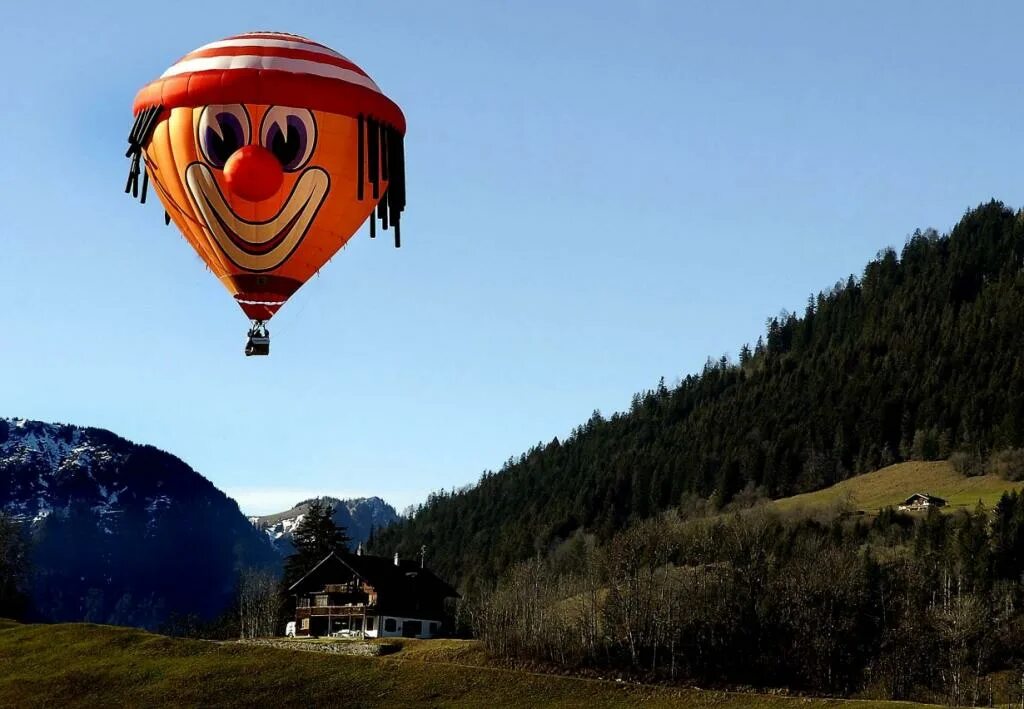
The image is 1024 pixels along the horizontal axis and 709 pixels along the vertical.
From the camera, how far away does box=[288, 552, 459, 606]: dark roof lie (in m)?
112

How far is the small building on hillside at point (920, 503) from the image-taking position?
18800 centimetres

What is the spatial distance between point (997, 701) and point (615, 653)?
87.7 ft

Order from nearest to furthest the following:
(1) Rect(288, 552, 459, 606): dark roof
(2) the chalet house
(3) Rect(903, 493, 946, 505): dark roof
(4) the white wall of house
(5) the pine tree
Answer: (4) the white wall of house → (2) the chalet house → (1) Rect(288, 552, 459, 606): dark roof → (5) the pine tree → (3) Rect(903, 493, 946, 505): dark roof

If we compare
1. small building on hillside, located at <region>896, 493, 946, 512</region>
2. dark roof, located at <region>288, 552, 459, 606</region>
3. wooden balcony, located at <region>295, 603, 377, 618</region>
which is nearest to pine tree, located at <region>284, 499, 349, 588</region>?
dark roof, located at <region>288, 552, 459, 606</region>

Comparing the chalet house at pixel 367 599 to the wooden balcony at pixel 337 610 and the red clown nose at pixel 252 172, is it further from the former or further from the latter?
the red clown nose at pixel 252 172

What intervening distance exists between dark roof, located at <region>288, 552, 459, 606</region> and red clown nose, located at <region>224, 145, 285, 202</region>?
67038mm

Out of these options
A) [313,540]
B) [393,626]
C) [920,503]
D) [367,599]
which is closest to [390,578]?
[367,599]

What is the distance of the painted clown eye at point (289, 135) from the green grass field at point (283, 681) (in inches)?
1592

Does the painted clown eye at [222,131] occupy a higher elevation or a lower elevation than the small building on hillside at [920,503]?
lower

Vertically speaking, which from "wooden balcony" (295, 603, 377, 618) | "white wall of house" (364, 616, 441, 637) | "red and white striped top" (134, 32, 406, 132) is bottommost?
"white wall of house" (364, 616, 441, 637)

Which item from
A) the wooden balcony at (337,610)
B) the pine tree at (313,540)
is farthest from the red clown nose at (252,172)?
the pine tree at (313,540)

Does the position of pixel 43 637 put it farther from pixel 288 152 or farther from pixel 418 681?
pixel 288 152

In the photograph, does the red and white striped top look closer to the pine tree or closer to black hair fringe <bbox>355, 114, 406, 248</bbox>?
black hair fringe <bbox>355, 114, 406, 248</bbox>

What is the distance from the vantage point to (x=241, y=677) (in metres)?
85.1
